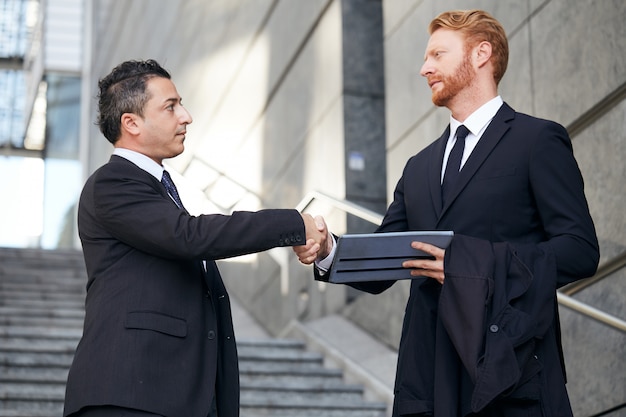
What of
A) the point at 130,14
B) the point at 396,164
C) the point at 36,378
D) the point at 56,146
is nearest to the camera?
the point at 36,378

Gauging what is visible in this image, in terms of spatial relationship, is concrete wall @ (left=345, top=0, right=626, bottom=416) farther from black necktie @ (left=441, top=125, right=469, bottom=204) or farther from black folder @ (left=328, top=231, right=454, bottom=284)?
black folder @ (left=328, top=231, right=454, bottom=284)

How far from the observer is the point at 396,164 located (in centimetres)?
805

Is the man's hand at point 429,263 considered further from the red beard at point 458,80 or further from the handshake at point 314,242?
the red beard at point 458,80

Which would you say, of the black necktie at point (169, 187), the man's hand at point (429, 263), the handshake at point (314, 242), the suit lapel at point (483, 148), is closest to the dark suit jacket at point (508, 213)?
the suit lapel at point (483, 148)

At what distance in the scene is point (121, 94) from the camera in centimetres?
349

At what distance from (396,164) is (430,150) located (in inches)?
179

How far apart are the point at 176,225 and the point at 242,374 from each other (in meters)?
4.33

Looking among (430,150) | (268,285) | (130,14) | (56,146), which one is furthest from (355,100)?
(56,146)

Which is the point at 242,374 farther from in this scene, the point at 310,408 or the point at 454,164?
the point at 454,164

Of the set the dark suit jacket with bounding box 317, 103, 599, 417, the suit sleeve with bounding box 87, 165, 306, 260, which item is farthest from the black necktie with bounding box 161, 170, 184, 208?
the dark suit jacket with bounding box 317, 103, 599, 417

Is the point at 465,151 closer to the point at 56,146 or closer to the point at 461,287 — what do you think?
the point at 461,287

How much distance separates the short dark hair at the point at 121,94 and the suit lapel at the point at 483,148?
1.03 metres

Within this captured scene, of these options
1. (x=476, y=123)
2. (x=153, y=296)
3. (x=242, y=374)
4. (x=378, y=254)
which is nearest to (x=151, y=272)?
(x=153, y=296)

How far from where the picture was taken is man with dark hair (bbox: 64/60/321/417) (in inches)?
122
